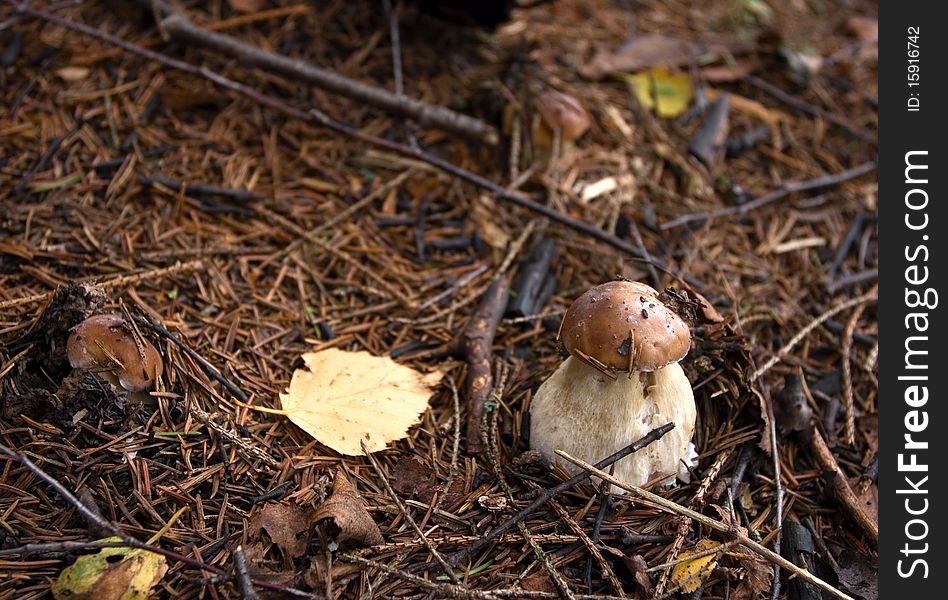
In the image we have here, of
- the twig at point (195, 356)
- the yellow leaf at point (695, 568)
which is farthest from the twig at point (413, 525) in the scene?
the yellow leaf at point (695, 568)

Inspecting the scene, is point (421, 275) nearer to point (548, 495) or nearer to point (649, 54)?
point (548, 495)

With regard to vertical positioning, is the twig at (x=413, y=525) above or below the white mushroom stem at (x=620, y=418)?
below

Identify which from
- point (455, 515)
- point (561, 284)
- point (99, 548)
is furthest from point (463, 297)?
point (99, 548)

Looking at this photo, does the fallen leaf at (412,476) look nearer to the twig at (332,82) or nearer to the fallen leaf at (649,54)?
the twig at (332,82)

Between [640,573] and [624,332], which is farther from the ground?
[624,332]

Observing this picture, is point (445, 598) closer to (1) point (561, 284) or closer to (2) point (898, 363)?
(1) point (561, 284)

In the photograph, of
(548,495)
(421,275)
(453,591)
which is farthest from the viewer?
(421,275)

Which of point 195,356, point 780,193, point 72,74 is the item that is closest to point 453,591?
point 195,356

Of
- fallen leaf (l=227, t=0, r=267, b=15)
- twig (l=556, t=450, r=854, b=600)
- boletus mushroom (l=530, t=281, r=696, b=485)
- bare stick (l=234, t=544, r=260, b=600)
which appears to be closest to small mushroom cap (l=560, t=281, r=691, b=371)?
boletus mushroom (l=530, t=281, r=696, b=485)
